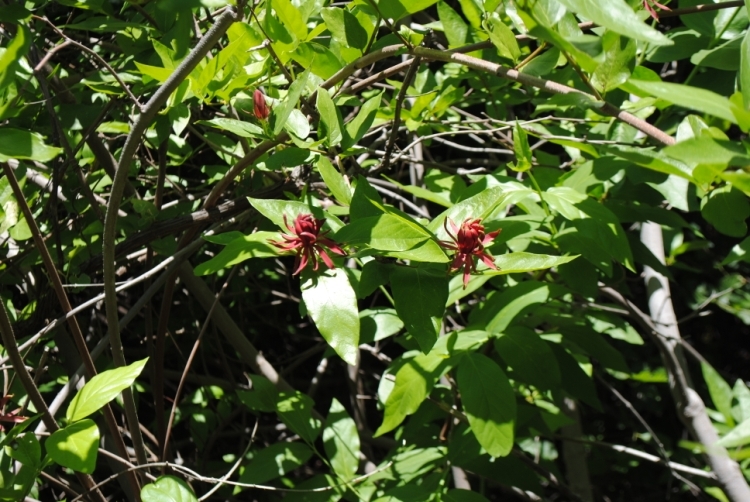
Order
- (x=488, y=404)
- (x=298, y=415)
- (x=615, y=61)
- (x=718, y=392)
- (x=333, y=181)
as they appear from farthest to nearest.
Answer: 1. (x=718, y=392)
2. (x=298, y=415)
3. (x=488, y=404)
4. (x=333, y=181)
5. (x=615, y=61)

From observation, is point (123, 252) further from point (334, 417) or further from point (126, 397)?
point (334, 417)

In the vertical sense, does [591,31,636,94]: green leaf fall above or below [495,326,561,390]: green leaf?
above

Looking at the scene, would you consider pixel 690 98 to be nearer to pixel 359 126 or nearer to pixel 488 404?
pixel 359 126

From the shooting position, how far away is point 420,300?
80cm

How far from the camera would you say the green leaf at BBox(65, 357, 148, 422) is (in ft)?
2.74

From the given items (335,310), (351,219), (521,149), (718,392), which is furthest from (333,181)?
(718,392)

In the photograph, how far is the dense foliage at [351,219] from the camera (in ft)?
2.57

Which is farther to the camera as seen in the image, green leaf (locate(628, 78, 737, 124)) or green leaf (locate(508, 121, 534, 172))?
green leaf (locate(508, 121, 534, 172))

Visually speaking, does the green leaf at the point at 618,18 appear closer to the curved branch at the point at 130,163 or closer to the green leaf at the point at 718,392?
the curved branch at the point at 130,163

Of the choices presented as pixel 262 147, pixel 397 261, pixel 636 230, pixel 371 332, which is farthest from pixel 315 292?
pixel 636 230

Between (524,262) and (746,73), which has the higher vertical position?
(746,73)

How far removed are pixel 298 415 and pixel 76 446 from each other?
528mm

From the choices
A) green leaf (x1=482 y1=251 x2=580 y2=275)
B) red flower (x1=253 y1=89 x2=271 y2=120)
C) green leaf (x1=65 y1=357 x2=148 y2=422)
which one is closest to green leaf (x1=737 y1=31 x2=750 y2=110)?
green leaf (x1=482 y1=251 x2=580 y2=275)

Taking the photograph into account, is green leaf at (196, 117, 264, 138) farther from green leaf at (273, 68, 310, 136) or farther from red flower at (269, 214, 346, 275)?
red flower at (269, 214, 346, 275)
